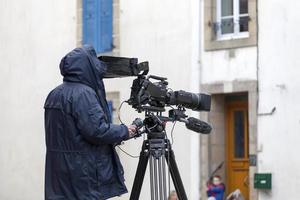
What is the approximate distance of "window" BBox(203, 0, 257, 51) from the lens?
36.8ft

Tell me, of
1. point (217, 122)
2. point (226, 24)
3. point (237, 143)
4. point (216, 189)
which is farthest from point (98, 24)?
point (216, 189)

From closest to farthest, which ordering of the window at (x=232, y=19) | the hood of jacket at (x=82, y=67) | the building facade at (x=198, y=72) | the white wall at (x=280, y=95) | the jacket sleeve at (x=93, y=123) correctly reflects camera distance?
the jacket sleeve at (x=93, y=123) → the hood of jacket at (x=82, y=67) → the white wall at (x=280, y=95) → the building facade at (x=198, y=72) → the window at (x=232, y=19)

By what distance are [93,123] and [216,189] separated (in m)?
6.81

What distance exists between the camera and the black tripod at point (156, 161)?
480 centimetres

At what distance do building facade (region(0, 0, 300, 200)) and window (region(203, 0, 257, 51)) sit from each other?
1cm

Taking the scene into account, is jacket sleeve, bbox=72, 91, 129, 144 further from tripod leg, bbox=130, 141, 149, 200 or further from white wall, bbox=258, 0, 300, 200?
white wall, bbox=258, 0, 300, 200

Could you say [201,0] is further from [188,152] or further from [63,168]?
[63,168]


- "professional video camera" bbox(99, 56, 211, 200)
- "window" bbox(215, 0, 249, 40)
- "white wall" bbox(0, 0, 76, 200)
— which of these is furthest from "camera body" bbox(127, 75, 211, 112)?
"white wall" bbox(0, 0, 76, 200)

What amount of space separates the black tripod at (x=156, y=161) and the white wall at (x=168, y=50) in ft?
20.5

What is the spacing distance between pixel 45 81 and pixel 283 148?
495 centimetres

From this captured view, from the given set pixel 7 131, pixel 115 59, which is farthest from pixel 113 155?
pixel 7 131

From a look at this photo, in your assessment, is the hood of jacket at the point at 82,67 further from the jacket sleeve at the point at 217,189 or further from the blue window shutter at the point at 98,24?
the blue window shutter at the point at 98,24

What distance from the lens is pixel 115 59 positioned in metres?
4.79

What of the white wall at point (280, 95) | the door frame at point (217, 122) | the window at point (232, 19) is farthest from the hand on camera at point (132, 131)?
the window at point (232, 19)
